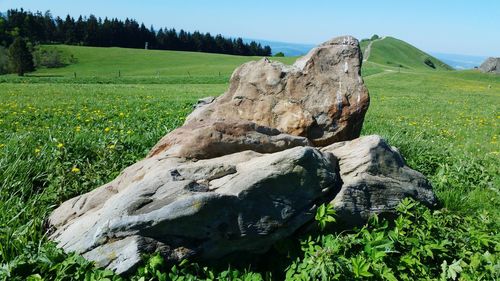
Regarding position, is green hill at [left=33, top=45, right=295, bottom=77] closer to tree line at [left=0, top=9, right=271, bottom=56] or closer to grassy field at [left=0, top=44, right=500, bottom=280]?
tree line at [left=0, top=9, right=271, bottom=56]

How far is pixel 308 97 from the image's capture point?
24.3 feet

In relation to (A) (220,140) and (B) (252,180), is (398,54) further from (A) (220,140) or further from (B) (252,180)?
(B) (252,180)

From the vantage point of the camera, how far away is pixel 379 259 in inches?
179

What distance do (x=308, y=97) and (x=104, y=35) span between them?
368 feet

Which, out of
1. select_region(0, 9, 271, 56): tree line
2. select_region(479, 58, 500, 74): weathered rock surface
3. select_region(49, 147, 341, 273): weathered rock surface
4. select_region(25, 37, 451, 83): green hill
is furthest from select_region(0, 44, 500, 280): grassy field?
select_region(0, 9, 271, 56): tree line

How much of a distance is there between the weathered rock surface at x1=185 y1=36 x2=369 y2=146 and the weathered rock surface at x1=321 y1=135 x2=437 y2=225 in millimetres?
849

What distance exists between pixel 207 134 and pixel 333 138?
2.35 m

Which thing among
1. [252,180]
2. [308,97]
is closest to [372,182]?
[252,180]

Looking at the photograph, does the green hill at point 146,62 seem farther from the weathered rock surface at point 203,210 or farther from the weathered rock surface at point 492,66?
the weathered rock surface at point 203,210

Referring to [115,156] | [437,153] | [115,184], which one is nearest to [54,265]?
[115,184]

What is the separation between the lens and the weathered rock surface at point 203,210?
13.8 feet

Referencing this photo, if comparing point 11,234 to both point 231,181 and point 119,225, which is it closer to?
point 119,225

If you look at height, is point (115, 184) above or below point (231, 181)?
below

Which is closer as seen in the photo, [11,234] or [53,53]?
[11,234]
